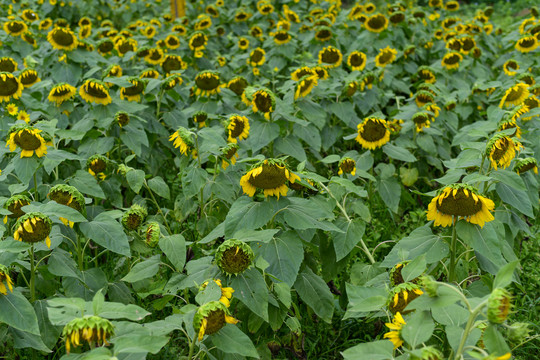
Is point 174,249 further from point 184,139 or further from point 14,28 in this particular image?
point 14,28

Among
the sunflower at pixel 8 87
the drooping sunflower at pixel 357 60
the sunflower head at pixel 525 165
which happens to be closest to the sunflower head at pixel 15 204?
the sunflower at pixel 8 87

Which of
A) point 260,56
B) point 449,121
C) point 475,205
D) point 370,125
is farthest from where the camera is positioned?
point 260,56

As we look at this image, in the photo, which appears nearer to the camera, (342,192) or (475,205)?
(475,205)

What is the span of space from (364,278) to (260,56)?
304cm

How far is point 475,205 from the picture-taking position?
170 centimetres

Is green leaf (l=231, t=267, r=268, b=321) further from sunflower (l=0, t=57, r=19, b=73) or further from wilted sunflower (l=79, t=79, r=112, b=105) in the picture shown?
sunflower (l=0, t=57, r=19, b=73)

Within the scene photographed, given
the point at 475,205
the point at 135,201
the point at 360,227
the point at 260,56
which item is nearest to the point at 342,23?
the point at 260,56

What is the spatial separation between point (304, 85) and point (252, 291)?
6.03ft

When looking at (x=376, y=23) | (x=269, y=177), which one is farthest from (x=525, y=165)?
(x=376, y=23)

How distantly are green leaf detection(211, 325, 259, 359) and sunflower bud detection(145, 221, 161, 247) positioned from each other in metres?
0.75

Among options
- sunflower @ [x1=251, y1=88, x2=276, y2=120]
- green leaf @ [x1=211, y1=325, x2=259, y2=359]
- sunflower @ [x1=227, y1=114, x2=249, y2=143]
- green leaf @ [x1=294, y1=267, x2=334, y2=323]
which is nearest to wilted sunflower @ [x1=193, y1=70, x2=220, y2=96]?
sunflower @ [x1=251, y1=88, x2=276, y2=120]

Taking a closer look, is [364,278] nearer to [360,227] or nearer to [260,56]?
[360,227]

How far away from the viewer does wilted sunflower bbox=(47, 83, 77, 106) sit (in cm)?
333

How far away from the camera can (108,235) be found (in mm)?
1981
